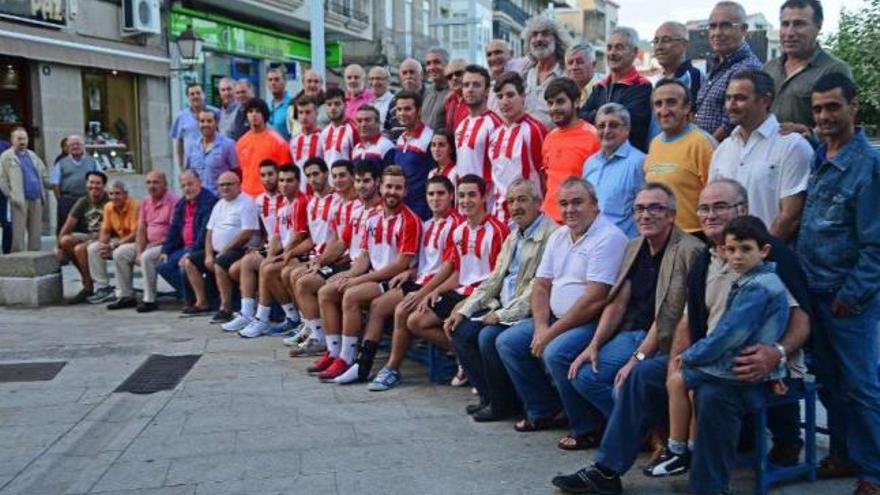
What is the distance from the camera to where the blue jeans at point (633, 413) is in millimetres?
4469

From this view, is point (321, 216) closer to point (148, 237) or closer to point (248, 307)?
point (248, 307)

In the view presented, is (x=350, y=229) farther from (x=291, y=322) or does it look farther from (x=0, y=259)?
(x=0, y=259)

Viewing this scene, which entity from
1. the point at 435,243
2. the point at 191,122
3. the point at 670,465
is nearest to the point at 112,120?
the point at 191,122

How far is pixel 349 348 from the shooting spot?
7.10 meters

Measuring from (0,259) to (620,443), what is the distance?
8.55 meters

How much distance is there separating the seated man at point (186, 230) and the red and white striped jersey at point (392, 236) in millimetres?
3031

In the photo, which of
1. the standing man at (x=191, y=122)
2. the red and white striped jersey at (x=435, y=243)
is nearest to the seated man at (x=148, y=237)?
the standing man at (x=191, y=122)

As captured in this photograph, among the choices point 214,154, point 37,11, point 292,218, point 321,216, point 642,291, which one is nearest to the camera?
point 642,291

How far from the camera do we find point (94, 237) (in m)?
11.0

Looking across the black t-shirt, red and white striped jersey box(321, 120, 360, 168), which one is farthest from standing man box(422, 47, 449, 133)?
A: the black t-shirt

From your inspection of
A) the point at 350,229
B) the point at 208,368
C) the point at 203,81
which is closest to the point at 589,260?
the point at 350,229

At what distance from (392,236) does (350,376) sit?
113 cm

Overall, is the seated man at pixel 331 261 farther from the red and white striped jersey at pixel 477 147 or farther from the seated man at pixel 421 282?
the red and white striped jersey at pixel 477 147

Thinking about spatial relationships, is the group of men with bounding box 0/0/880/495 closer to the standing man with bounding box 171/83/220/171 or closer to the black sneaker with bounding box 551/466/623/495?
the black sneaker with bounding box 551/466/623/495
